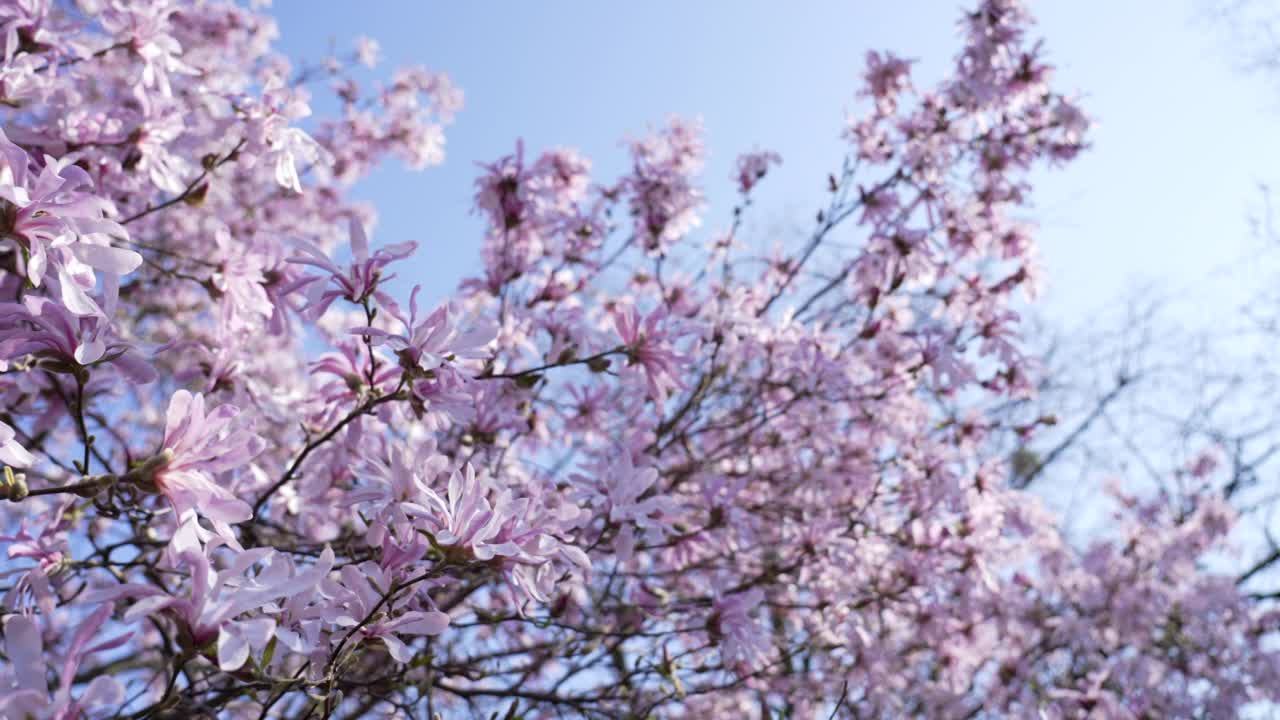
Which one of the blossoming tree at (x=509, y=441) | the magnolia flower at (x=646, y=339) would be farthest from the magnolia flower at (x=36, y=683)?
A: the magnolia flower at (x=646, y=339)

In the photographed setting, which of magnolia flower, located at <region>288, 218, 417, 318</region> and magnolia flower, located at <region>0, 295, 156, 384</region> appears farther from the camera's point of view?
magnolia flower, located at <region>288, 218, 417, 318</region>

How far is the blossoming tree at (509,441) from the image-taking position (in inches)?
48.9

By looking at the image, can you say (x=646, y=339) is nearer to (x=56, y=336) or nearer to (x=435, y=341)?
(x=435, y=341)

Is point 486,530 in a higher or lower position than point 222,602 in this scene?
higher

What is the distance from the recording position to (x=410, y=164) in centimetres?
580

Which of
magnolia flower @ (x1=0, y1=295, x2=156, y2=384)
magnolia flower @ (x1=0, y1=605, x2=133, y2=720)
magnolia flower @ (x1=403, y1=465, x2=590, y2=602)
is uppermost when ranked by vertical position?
magnolia flower @ (x1=0, y1=295, x2=156, y2=384)

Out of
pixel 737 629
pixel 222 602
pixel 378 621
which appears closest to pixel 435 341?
pixel 378 621

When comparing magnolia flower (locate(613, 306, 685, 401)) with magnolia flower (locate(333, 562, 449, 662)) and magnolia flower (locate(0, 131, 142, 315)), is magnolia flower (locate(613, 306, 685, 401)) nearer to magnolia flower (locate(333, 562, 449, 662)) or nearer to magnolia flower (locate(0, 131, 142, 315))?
magnolia flower (locate(333, 562, 449, 662))

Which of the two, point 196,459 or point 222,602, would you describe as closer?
point 222,602

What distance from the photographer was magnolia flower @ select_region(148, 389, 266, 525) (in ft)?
3.64

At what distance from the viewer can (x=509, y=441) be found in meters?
2.95

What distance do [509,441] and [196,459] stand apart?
1832 mm

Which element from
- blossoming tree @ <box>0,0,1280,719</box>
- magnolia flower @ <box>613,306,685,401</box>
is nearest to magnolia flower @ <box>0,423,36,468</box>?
blossoming tree @ <box>0,0,1280,719</box>

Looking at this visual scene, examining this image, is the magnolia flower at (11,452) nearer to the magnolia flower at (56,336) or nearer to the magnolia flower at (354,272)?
the magnolia flower at (56,336)
